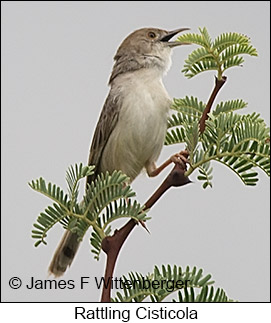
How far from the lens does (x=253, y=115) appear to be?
155 centimetres

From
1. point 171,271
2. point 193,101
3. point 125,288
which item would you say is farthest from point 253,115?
point 125,288

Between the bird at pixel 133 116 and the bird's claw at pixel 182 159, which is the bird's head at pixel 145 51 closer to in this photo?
the bird at pixel 133 116

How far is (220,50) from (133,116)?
0.87 meters

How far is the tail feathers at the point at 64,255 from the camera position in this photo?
7.16 ft

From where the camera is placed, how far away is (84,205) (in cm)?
138

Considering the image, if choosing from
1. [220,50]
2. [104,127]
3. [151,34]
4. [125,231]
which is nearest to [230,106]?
[220,50]

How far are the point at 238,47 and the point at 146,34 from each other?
3.93ft

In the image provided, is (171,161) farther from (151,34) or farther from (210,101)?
(151,34)

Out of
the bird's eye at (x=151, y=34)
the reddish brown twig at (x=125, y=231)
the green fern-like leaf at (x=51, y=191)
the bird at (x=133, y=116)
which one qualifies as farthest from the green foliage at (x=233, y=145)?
the bird's eye at (x=151, y=34)

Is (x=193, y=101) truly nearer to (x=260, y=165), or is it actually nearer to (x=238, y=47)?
(x=238, y=47)

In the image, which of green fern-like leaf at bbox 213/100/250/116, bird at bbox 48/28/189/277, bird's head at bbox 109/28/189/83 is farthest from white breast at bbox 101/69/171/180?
green fern-like leaf at bbox 213/100/250/116

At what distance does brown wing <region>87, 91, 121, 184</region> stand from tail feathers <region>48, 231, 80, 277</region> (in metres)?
0.31

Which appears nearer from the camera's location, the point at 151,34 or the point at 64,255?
the point at 64,255

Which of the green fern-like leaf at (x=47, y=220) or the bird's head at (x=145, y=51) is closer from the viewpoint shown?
the green fern-like leaf at (x=47, y=220)
